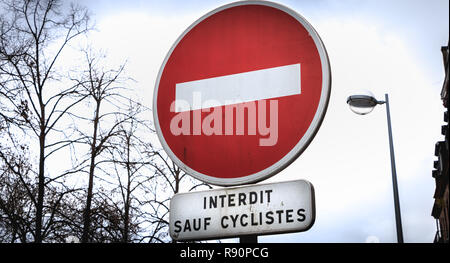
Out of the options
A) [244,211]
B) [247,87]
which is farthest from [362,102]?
[244,211]

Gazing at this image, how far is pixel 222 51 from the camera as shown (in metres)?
2.07

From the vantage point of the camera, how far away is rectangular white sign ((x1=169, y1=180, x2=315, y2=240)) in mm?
1752

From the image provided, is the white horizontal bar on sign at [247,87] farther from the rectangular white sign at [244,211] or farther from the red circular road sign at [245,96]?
the rectangular white sign at [244,211]

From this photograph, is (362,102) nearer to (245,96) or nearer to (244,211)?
(245,96)

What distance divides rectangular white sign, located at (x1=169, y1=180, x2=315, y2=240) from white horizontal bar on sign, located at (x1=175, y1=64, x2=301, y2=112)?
302 millimetres

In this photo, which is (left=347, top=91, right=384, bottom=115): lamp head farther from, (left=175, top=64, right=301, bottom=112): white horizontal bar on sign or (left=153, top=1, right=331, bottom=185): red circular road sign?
(left=175, top=64, right=301, bottom=112): white horizontal bar on sign

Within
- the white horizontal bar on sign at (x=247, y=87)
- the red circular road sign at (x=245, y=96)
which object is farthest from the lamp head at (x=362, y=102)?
the white horizontal bar on sign at (x=247, y=87)

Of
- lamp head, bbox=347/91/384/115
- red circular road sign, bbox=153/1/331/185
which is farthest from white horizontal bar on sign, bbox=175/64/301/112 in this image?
lamp head, bbox=347/91/384/115

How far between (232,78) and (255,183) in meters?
0.37

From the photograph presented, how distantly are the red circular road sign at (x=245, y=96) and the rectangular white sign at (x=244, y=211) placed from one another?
0.06 m

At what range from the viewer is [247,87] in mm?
1919
